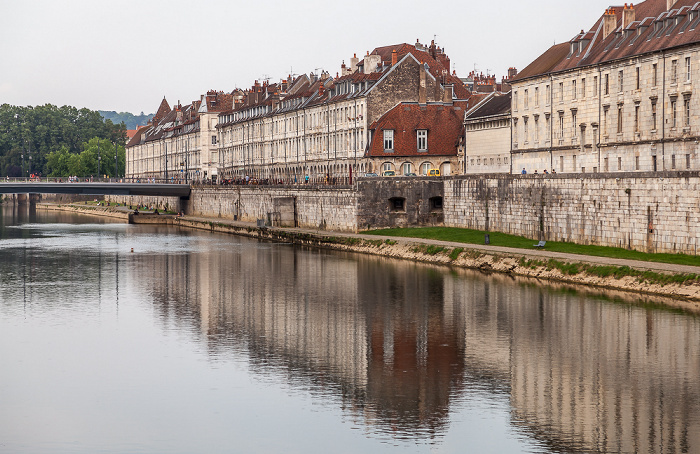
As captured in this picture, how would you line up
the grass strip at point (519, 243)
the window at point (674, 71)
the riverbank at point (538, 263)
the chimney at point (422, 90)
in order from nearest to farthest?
the riverbank at point (538, 263) → the grass strip at point (519, 243) → the window at point (674, 71) → the chimney at point (422, 90)

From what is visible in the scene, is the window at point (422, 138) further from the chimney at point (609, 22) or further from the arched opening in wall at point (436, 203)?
the chimney at point (609, 22)

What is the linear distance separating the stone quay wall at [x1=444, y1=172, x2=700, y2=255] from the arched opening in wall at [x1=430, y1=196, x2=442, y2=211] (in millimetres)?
4258

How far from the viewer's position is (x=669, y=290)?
47.4 m

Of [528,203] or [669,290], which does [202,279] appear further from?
[669,290]

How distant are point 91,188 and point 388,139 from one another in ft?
168

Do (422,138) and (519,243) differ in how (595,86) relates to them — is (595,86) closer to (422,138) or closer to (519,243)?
(519,243)

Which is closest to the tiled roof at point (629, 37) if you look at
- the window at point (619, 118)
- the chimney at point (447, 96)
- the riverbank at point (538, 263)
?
the window at point (619, 118)

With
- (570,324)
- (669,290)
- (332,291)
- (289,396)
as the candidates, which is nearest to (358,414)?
(289,396)

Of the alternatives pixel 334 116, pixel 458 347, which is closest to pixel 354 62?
pixel 334 116

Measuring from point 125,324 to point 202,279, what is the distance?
17529 mm

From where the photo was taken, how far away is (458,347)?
3922 cm

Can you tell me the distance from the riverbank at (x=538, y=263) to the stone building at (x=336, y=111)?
47.1 ft

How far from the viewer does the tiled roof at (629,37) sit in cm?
6625

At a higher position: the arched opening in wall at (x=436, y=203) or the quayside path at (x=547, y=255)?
the arched opening in wall at (x=436, y=203)
